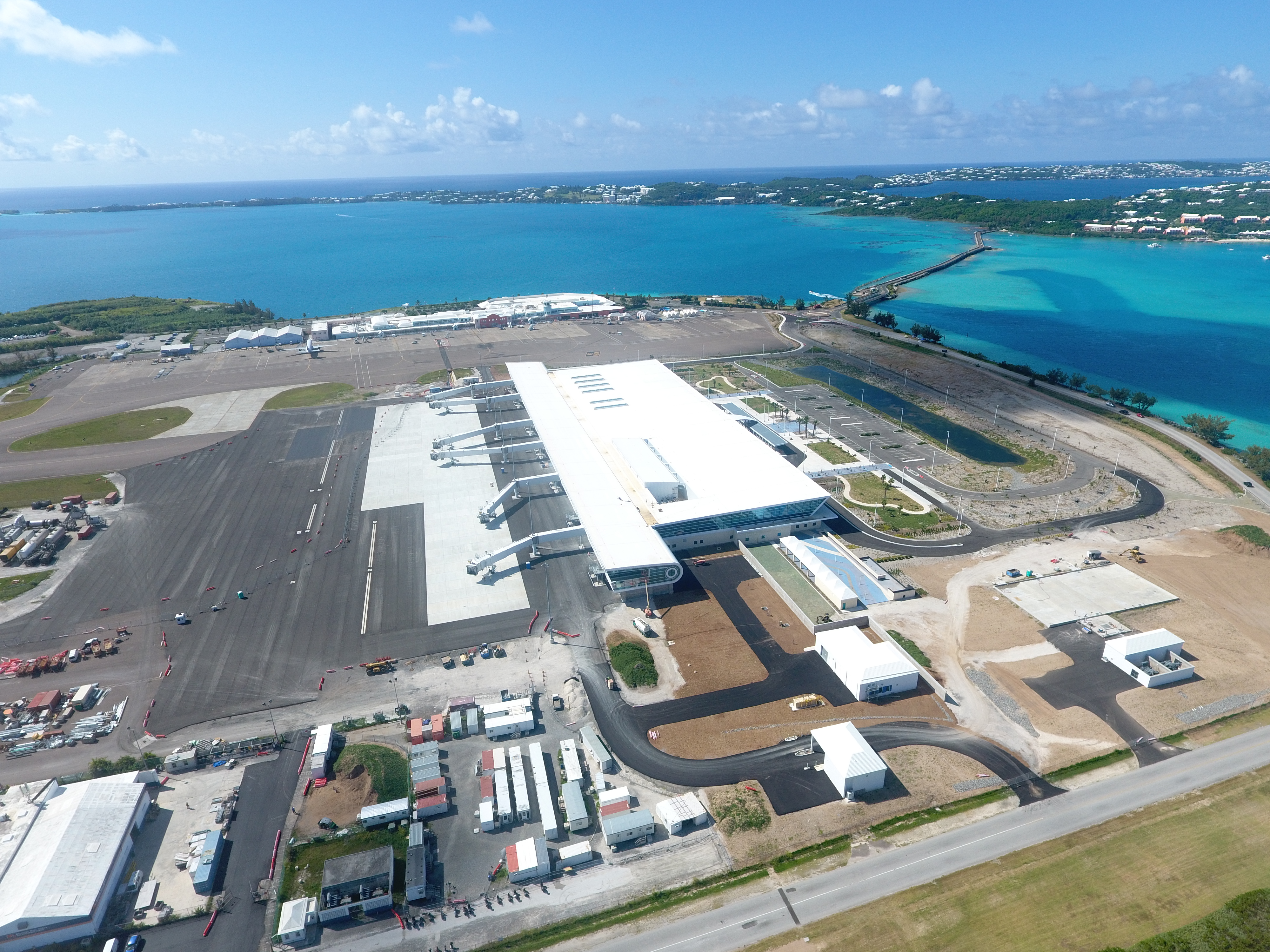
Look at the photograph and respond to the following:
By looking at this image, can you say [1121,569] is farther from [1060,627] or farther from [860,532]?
[860,532]

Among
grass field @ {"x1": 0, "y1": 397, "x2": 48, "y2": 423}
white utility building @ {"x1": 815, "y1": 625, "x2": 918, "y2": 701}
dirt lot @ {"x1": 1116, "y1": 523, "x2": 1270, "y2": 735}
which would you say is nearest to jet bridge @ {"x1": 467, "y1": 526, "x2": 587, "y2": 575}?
white utility building @ {"x1": 815, "y1": 625, "x2": 918, "y2": 701}

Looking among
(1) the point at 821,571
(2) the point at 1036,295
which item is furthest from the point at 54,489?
(2) the point at 1036,295

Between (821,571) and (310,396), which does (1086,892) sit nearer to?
(821,571)

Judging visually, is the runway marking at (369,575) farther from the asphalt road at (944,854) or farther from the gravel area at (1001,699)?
the gravel area at (1001,699)

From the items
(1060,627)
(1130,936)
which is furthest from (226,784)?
(1060,627)

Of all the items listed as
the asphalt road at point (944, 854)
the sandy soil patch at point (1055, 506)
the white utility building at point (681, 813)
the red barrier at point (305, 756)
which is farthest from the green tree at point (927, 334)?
the red barrier at point (305, 756)
